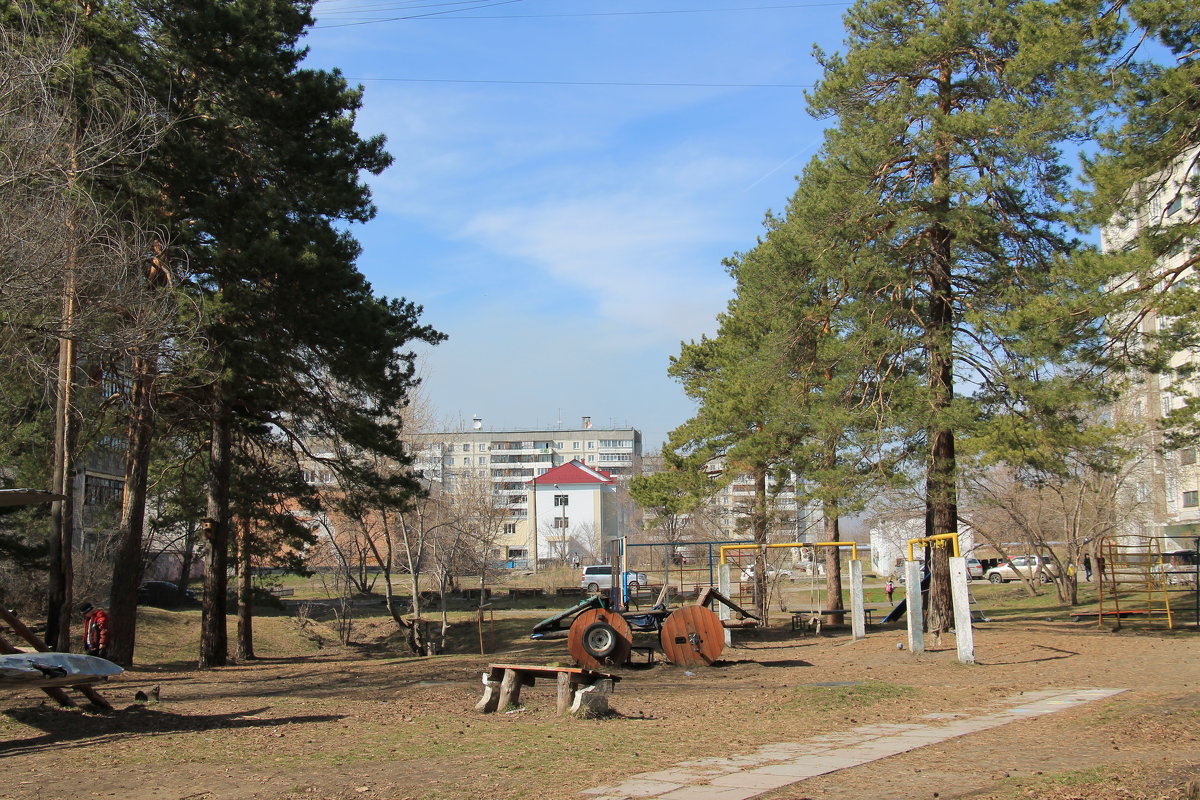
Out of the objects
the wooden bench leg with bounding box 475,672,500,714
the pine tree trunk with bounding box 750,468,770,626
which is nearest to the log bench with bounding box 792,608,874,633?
the pine tree trunk with bounding box 750,468,770,626

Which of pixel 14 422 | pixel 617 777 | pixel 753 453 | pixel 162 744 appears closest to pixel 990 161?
pixel 753 453

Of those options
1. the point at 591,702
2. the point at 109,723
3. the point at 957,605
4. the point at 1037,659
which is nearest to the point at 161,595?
the point at 109,723

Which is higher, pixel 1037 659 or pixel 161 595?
pixel 1037 659

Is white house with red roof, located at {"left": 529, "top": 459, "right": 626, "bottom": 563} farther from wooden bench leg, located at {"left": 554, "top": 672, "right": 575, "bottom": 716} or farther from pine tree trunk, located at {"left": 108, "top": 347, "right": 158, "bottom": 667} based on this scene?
wooden bench leg, located at {"left": 554, "top": 672, "right": 575, "bottom": 716}

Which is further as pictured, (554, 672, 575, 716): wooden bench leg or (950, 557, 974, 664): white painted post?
(950, 557, 974, 664): white painted post

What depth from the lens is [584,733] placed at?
9406mm

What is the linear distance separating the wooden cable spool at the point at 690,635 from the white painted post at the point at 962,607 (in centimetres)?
390

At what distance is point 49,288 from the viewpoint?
37.3ft

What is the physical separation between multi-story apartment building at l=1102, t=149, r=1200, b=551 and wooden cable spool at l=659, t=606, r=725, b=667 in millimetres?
7553

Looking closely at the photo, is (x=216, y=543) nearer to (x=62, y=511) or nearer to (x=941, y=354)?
(x=62, y=511)

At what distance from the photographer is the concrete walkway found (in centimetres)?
665

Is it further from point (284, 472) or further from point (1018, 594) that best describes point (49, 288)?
point (1018, 594)

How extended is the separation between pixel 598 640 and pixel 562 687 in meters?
5.76

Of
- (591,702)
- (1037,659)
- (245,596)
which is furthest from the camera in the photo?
(245,596)
